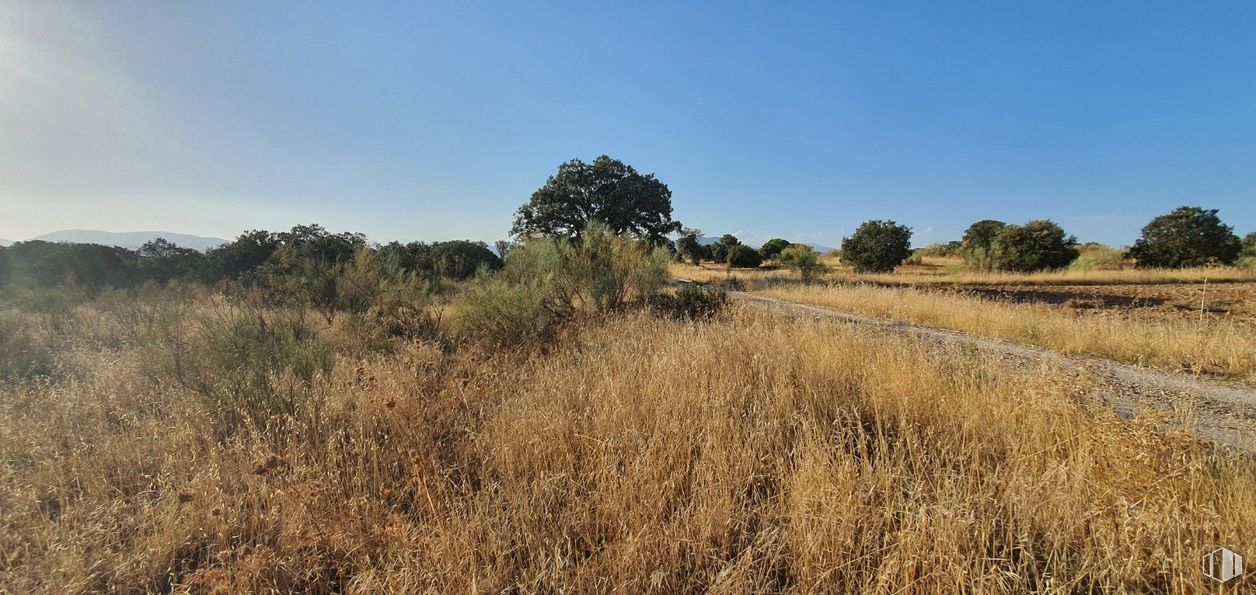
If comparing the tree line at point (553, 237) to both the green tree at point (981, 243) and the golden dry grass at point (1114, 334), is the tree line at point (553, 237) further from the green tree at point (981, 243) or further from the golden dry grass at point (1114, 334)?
the golden dry grass at point (1114, 334)

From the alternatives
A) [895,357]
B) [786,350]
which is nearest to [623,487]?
[786,350]

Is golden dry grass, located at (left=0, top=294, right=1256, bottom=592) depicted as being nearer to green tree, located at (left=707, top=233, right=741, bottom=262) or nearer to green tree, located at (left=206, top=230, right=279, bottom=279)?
green tree, located at (left=206, top=230, right=279, bottom=279)

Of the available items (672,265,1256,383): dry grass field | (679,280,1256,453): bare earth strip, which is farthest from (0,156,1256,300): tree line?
(679,280,1256,453): bare earth strip

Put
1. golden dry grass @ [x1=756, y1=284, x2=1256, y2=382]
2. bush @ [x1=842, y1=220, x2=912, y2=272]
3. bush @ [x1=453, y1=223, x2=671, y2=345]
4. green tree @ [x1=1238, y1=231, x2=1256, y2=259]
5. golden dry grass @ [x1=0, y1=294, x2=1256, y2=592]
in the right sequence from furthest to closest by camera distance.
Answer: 1. bush @ [x1=842, y1=220, x2=912, y2=272]
2. green tree @ [x1=1238, y1=231, x2=1256, y2=259]
3. bush @ [x1=453, y1=223, x2=671, y2=345]
4. golden dry grass @ [x1=756, y1=284, x2=1256, y2=382]
5. golden dry grass @ [x1=0, y1=294, x2=1256, y2=592]

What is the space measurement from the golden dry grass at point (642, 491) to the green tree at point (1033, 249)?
27575mm

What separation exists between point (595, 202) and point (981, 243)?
2778 centimetres

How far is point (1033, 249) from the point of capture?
23.5 metres

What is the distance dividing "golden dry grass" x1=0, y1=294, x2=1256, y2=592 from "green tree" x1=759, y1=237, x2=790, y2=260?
3983 cm

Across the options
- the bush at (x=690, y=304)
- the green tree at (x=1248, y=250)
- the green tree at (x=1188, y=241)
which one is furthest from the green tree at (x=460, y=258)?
the green tree at (x=1248, y=250)

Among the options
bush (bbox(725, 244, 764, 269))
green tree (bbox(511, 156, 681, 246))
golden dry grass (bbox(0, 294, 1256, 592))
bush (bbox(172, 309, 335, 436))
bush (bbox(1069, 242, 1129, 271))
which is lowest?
golden dry grass (bbox(0, 294, 1256, 592))

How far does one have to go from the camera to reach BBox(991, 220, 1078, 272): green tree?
2320 centimetres

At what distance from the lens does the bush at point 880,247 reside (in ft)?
89.8

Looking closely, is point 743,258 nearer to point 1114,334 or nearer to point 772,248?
point 772,248

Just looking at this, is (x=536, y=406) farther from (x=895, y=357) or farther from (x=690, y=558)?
(x=895, y=357)
